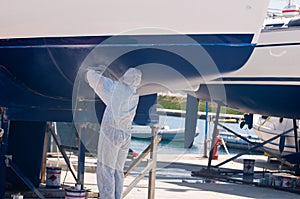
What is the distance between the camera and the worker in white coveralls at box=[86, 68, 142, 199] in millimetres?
6520

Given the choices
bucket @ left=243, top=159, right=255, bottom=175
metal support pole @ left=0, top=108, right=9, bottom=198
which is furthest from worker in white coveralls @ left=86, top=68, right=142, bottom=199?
bucket @ left=243, top=159, right=255, bottom=175

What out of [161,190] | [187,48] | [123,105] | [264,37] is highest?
[264,37]

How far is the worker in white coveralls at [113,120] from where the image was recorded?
6520mm

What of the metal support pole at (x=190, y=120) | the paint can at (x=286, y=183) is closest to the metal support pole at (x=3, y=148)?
the metal support pole at (x=190, y=120)

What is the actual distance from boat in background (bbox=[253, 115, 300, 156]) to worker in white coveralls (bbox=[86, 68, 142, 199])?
28.7ft

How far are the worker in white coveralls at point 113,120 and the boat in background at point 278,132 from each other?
8.76 meters

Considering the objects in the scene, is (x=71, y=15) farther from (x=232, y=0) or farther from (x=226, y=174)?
(x=226, y=174)

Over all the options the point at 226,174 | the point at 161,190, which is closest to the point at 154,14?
the point at 161,190

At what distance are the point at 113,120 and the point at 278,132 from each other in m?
9.81

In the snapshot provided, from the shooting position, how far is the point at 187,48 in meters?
6.49

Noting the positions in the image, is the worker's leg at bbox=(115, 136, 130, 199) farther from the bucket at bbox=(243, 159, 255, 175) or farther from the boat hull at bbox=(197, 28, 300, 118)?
the bucket at bbox=(243, 159, 255, 175)

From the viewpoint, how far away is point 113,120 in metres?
6.54

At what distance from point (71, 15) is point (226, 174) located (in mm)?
7006

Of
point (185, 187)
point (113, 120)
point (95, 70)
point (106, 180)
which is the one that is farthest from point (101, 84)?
point (185, 187)
